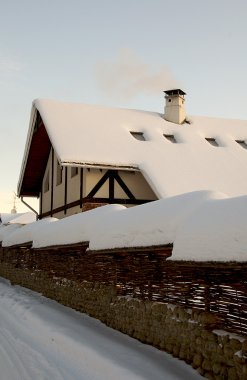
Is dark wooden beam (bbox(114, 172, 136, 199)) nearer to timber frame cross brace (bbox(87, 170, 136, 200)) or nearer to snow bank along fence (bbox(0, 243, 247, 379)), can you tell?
timber frame cross brace (bbox(87, 170, 136, 200))

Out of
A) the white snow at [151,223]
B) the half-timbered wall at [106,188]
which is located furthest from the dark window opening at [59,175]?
the white snow at [151,223]

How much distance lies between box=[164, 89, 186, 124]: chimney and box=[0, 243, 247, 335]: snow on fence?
12171mm

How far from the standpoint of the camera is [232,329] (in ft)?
17.7

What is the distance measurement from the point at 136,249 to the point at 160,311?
3.32ft

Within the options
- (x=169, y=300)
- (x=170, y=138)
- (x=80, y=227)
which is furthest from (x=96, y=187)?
(x=169, y=300)

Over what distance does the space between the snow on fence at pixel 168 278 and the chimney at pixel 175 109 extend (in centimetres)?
1217

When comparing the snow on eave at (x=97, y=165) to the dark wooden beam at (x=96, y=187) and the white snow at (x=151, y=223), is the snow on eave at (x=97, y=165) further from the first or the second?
the white snow at (x=151, y=223)

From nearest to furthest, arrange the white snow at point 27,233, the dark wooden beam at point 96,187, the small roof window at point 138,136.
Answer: the white snow at point 27,233, the dark wooden beam at point 96,187, the small roof window at point 138,136

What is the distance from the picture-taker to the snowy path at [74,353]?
5.56 meters

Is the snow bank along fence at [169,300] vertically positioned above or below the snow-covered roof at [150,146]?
below

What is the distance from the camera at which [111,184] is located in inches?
646

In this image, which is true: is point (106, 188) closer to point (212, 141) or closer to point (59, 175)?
point (59, 175)

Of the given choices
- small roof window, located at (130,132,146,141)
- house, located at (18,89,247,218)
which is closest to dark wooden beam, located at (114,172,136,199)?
house, located at (18,89,247,218)

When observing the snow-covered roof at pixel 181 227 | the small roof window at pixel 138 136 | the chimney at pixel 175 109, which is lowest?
the snow-covered roof at pixel 181 227
